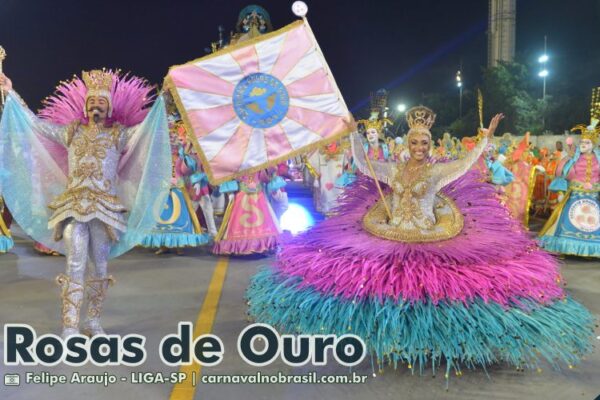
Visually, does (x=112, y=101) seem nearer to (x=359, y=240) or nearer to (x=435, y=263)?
(x=359, y=240)

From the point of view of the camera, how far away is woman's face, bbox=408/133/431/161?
4.02 metres

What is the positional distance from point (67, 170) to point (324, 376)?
2.63 meters

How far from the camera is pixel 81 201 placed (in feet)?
12.7

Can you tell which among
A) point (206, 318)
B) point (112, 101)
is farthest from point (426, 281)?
point (112, 101)

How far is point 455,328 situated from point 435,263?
44cm

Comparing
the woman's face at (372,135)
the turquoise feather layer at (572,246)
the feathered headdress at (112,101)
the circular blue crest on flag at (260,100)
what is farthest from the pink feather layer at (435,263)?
the woman's face at (372,135)

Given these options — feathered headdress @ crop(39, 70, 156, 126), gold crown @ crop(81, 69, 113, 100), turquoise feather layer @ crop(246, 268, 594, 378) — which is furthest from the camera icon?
gold crown @ crop(81, 69, 113, 100)

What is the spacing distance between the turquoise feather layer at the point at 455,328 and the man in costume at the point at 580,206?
3.94 metres

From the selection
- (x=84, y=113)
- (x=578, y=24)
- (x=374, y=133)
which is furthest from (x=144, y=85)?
(x=578, y=24)

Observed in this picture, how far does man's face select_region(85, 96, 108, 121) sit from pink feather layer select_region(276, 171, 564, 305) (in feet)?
5.63

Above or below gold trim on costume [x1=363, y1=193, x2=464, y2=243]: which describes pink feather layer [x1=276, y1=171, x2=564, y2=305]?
below

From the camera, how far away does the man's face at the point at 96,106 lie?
13.0 feet

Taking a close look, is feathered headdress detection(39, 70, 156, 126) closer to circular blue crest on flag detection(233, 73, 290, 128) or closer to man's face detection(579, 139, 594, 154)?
circular blue crest on flag detection(233, 73, 290, 128)

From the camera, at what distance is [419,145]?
402 centimetres
